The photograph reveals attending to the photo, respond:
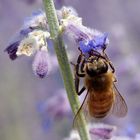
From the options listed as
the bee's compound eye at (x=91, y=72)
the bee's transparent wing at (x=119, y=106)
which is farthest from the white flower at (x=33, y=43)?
the bee's transparent wing at (x=119, y=106)

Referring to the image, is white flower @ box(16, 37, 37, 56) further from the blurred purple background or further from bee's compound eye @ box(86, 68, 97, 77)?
the blurred purple background

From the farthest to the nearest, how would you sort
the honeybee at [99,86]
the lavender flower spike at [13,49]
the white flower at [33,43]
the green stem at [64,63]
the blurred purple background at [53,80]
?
the blurred purple background at [53,80], the honeybee at [99,86], the lavender flower spike at [13,49], the white flower at [33,43], the green stem at [64,63]

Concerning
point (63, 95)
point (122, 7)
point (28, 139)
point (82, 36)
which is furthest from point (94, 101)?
point (122, 7)

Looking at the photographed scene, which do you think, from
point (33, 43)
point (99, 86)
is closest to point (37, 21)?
point (33, 43)

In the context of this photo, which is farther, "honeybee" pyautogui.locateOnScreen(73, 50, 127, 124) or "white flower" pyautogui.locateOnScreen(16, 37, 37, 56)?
"honeybee" pyautogui.locateOnScreen(73, 50, 127, 124)

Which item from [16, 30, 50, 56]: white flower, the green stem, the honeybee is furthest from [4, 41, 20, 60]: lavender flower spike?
the honeybee

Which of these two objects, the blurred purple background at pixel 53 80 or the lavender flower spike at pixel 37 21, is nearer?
the lavender flower spike at pixel 37 21

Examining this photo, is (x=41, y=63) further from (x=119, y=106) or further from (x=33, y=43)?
(x=119, y=106)

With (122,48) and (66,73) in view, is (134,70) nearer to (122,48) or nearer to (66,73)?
(122,48)

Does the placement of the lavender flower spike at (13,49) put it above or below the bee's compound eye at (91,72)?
above

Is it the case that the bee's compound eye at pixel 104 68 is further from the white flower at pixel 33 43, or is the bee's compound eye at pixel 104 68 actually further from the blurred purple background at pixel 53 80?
the blurred purple background at pixel 53 80
